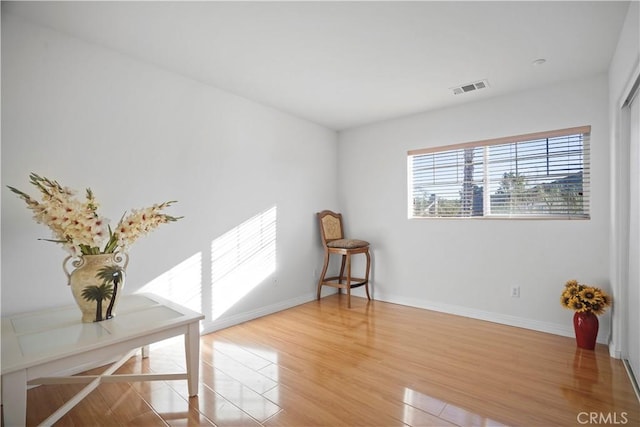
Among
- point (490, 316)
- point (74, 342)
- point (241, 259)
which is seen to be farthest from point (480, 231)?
point (74, 342)

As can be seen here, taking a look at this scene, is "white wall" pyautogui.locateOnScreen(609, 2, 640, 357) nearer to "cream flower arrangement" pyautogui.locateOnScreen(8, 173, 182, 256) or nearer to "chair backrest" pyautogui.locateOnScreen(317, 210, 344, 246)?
"chair backrest" pyautogui.locateOnScreen(317, 210, 344, 246)

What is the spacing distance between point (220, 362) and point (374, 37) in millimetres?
2663

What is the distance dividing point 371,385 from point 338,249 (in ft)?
6.69

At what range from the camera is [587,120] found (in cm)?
288

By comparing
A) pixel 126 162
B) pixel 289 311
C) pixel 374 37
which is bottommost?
pixel 289 311

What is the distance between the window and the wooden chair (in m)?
0.83

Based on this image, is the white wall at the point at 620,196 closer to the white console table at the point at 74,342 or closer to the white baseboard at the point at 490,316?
the white baseboard at the point at 490,316

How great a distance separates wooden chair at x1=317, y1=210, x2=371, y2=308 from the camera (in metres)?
3.96

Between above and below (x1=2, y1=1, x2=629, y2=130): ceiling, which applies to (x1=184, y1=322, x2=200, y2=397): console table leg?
below

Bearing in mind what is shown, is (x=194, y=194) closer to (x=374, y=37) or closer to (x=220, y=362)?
(x=220, y=362)

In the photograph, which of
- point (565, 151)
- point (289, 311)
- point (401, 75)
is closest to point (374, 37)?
point (401, 75)

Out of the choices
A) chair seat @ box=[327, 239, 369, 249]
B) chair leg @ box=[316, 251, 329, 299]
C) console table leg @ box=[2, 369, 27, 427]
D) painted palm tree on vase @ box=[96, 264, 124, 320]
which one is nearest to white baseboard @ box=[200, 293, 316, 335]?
chair leg @ box=[316, 251, 329, 299]

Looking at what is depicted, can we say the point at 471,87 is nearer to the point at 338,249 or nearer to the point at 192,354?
the point at 338,249

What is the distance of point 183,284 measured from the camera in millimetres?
2857
